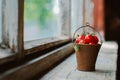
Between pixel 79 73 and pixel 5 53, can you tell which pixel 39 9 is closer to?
pixel 79 73

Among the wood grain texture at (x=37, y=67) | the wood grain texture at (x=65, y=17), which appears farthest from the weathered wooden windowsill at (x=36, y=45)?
the wood grain texture at (x=65, y=17)

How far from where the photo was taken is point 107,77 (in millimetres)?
1159

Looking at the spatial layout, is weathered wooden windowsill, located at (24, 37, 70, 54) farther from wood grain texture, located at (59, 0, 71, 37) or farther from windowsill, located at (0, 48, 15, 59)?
wood grain texture, located at (59, 0, 71, 37)

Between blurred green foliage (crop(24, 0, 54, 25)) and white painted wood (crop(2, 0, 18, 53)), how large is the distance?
522 mm

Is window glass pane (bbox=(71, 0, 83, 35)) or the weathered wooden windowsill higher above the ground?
window glass pane (bbox=(71, 0, 83, 35))

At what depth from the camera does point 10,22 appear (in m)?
1.01

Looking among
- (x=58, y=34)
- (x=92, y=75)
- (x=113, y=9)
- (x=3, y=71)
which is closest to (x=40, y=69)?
(x=92, y=75)

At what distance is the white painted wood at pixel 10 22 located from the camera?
39.6 inches

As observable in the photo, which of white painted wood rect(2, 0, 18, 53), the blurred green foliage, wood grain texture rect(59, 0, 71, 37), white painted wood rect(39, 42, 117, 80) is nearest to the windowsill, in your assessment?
white painted wood rect(2, 0, 18, 53)

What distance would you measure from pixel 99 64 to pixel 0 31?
0.66 meters

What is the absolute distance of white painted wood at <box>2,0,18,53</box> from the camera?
1005mm

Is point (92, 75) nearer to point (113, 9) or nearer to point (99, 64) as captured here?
point (99, 64)

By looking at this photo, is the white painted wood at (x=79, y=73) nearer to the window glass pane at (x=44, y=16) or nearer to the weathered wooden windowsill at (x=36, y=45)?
the weathered wooden windowsill at (x=36, y=45)

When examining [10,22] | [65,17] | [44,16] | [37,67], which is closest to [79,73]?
[37,67]
